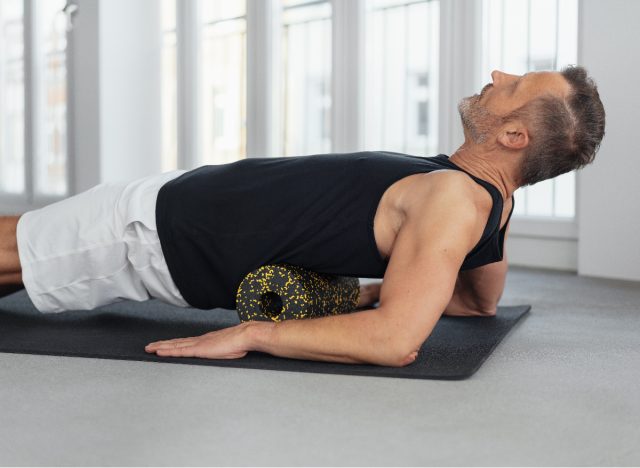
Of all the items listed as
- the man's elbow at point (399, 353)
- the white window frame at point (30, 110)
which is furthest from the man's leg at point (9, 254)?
the white window frame at point (30, 110)

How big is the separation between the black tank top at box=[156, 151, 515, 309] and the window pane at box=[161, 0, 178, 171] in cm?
302

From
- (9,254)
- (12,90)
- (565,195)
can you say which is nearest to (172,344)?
(9,254)

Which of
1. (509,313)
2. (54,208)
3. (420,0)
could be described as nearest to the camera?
(54,208)

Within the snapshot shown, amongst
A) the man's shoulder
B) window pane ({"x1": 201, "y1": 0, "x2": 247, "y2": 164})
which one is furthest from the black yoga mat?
window pane ({"x1": 201, "y1": 0, "x2": 247, "y2": 164})

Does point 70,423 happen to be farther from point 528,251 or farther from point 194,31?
point 194,31

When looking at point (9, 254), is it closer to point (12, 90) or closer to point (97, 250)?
point (97, 250)

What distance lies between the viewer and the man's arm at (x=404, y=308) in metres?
1.56

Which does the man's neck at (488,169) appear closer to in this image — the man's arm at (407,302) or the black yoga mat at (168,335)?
the man's arm at (407,302)

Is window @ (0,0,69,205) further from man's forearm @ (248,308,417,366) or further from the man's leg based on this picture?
man's forearm @ (248,308,417,366)

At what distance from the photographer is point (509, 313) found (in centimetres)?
233

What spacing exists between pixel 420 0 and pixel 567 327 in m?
2.16

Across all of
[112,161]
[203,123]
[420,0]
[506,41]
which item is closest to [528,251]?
[506,41]

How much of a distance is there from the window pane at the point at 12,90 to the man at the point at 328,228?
381 centimetres

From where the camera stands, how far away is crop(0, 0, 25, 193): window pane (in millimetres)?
5633
